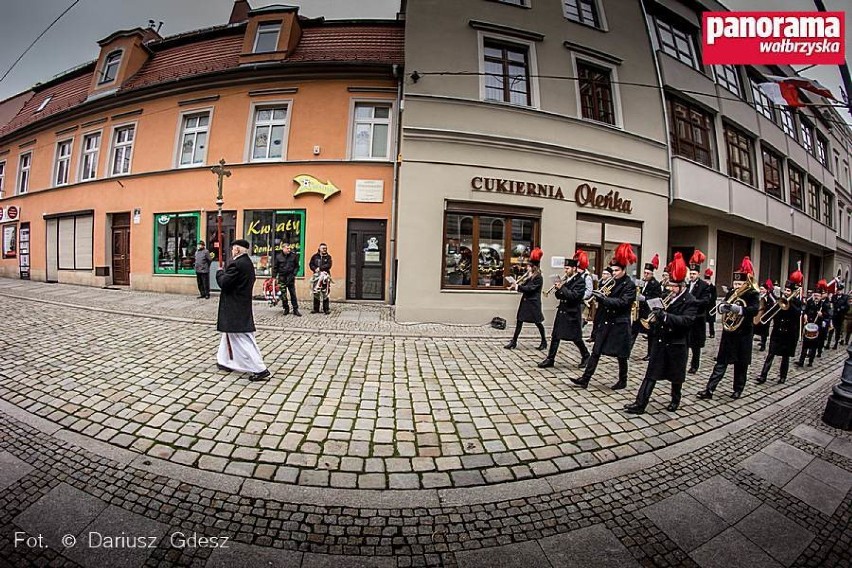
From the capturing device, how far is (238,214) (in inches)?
465

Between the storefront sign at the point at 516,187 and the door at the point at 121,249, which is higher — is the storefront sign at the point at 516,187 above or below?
above

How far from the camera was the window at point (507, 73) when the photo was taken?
9.47m

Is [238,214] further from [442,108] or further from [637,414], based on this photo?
[637,414]

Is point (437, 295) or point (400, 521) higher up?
point (437, 295)

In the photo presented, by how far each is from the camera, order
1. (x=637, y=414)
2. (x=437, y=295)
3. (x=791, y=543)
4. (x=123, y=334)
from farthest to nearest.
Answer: (x=437, y=295)
(x=123, y=334)
(x=637, y=414)
(x=791, y=543)

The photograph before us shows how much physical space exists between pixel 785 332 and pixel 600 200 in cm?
557

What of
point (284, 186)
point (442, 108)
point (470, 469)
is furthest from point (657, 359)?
point (284, 186)

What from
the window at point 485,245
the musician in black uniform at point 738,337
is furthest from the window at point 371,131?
the musician in black uniform at point 738,337

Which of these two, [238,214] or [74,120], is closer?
[238,214]

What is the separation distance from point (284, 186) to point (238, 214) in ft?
6.59

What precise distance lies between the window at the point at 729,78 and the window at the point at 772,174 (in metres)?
3.18

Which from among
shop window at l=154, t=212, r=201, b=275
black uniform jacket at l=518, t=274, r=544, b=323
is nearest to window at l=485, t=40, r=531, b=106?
black uniform jacket at l=518, t=274, r=544, b=323

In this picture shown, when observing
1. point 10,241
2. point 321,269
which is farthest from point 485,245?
point 10,241

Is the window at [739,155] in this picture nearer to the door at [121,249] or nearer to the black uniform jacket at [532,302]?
the black uniform jacket at [532,302]
